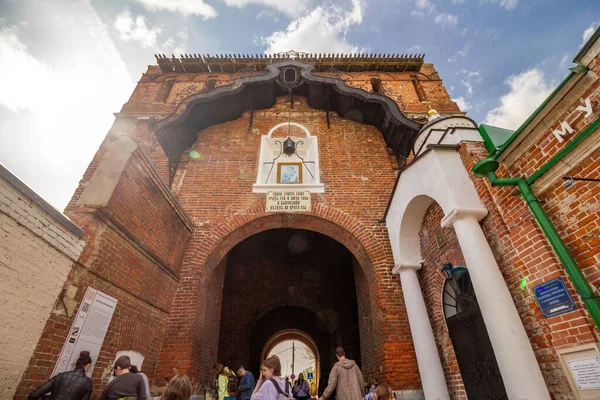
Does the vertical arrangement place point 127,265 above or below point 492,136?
below

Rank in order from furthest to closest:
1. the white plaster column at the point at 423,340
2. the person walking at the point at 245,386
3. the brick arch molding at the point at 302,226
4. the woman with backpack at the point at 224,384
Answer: the brick arch molding at the point at 302,226 → the person walking at the point at 245,386 → the woman with backpack at the point at 224,384 → the white plaster column at the point at 423,340

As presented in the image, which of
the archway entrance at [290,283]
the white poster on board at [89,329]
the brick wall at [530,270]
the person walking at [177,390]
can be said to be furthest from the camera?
the archway entrance at [290,283]

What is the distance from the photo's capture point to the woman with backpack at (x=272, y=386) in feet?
11.3

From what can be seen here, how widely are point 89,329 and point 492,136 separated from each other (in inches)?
246

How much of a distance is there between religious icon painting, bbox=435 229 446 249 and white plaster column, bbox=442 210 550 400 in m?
1.22

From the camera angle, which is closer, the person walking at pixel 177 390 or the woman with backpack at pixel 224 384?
the person walking at pixel 177 390

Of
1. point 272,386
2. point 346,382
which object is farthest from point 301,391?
point 272,386

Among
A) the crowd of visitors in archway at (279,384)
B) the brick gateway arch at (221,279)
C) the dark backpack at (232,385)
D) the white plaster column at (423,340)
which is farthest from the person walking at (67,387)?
the white plaster column at (423,340)

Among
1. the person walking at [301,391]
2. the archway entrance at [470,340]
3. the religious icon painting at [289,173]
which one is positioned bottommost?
the person walking at [301,391]

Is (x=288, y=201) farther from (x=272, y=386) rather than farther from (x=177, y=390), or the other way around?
(x=177, y=390)

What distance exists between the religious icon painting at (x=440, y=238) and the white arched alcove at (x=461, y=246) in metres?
0.53

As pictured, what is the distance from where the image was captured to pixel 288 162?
8.46 metres

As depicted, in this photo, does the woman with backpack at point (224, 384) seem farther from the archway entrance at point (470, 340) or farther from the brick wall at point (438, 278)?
the archway entrance at point (470, 340)

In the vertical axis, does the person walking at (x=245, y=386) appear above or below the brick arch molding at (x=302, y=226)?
below
